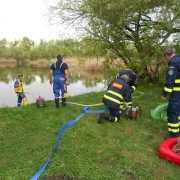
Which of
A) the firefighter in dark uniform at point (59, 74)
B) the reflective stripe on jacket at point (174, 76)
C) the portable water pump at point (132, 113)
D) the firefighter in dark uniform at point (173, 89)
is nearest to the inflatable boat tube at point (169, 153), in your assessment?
the firefighter in dark uniform at point (173, 89)

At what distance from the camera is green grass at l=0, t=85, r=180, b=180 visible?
3.15 m

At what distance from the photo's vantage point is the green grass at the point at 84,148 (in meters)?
3.15

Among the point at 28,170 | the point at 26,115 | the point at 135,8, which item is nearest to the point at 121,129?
the point at 28,170

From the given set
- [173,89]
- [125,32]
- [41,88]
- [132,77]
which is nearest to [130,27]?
[125,32]

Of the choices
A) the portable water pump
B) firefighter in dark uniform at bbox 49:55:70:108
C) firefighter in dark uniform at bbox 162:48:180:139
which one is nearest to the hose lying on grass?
the portable water pump

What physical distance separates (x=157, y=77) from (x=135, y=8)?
500cm

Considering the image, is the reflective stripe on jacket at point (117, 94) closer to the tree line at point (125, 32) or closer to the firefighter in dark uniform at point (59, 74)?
the firefighter in dark uniform at point (59, 74)

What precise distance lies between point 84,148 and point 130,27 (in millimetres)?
8138

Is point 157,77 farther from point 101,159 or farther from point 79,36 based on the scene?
point 101,159

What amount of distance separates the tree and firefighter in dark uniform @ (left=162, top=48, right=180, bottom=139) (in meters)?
4.19

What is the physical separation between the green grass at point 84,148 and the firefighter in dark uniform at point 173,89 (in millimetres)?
483

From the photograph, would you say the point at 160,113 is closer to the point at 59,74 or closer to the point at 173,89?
the point at 173,89

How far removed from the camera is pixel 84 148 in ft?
12.4

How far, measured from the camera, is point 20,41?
6906cm
